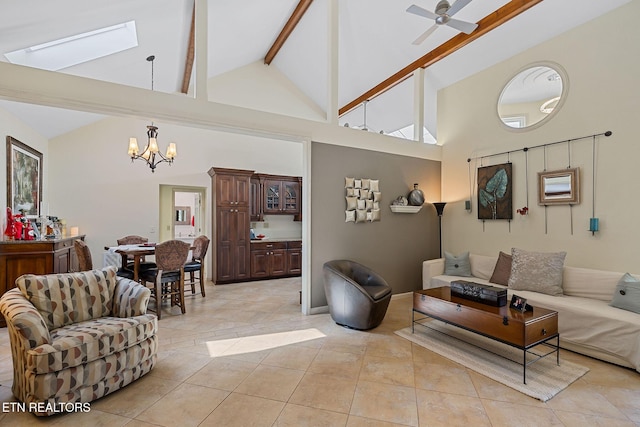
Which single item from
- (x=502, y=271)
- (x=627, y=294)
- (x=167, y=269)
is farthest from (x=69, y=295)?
(x=627, y=294)

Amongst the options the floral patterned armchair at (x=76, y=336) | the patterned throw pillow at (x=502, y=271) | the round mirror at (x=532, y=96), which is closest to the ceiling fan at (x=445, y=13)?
the round mirror at (x=532, y=96)

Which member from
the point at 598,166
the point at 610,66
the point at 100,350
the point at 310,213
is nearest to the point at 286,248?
the point at 310,213

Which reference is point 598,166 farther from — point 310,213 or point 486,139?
point 310,213

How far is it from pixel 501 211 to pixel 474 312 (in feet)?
7.53

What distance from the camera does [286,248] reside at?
6.76 meters

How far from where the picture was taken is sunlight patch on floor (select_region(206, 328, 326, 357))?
3.07m

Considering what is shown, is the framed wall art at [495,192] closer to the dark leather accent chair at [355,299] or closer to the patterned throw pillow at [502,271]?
the patterned throw pillow at [502,271]

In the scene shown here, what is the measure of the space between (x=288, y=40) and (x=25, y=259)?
5476 mm

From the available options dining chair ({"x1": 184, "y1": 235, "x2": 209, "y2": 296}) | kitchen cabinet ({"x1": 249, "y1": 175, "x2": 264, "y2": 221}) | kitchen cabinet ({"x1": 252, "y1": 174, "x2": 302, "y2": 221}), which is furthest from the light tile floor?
kitchen cabinet ({"x1": 252, "y1": 174, "x2": 302, "y2": 221})

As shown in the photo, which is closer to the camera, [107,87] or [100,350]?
[100,350]

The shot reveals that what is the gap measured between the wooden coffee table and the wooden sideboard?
4.61 metres

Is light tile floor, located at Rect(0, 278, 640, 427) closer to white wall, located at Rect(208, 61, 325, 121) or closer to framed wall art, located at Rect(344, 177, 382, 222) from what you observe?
framed wall art, located at Rect(344, 177, 382, 222)

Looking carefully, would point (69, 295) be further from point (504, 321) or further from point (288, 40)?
point (288, 40)

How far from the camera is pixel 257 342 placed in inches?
129
